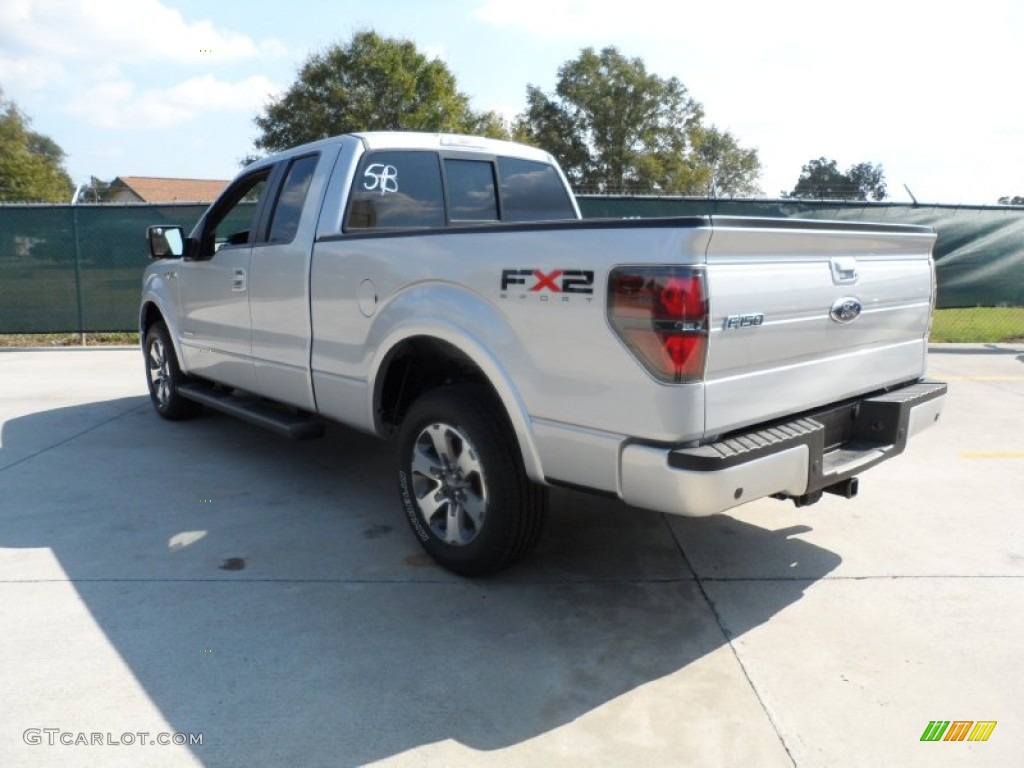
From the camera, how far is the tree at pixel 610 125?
50.0 m

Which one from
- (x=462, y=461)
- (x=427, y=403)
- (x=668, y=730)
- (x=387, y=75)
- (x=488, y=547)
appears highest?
(x=387, y=75)

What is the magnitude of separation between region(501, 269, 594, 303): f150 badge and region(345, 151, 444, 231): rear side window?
158cm

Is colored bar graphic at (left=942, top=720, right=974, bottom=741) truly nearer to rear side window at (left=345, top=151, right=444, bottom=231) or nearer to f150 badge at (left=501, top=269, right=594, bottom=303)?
f150 badge at (left=501, top=269, right=594, bottom=303)

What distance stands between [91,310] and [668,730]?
11618 mm

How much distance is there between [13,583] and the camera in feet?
12.0

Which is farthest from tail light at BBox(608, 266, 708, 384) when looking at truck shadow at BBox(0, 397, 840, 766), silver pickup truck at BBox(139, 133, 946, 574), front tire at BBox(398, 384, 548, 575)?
truck shadow at BBox(0, 397, 840, 766)

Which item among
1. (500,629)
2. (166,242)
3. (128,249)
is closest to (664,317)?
(500,629)

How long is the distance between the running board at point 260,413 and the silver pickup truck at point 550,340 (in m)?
0.03

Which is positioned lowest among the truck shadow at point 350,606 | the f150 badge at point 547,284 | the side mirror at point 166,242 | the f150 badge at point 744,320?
the truck shadow at point 350,606

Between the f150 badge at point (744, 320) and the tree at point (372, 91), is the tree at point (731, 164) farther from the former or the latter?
the f150 badge at point (744, 320)

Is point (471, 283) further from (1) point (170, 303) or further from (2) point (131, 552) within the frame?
(1) point (170, 303)

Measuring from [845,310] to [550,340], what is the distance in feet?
4.25

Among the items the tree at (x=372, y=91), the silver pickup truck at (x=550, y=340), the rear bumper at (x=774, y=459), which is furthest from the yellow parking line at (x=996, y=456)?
the tree at (x=372, y=91)

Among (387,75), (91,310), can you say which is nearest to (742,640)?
(91,310)
